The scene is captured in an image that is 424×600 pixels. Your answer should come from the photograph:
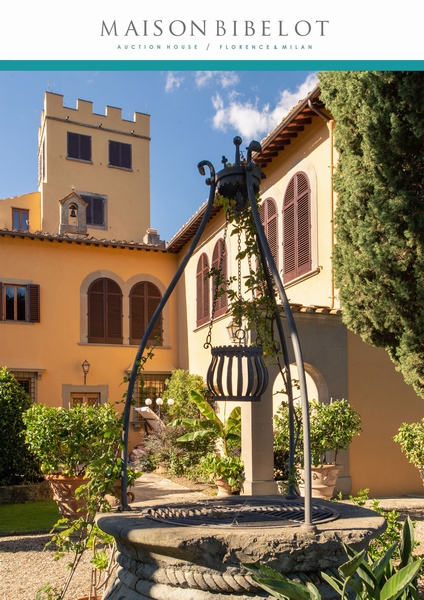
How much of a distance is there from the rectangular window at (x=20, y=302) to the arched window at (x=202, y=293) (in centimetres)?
455

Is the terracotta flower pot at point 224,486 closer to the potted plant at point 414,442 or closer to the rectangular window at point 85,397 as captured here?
the potted plant at point 414,442

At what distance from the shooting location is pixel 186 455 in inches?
517

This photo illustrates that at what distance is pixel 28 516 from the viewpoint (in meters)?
8.78

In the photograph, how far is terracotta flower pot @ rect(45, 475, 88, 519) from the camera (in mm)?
7766

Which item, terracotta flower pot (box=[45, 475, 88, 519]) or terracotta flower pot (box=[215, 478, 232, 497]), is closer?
terracotta flower pot (box=[45, 475, 88, 519])

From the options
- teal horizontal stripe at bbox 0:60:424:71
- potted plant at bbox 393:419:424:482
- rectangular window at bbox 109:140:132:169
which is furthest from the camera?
rectangular window at bbox 109:140:132:169

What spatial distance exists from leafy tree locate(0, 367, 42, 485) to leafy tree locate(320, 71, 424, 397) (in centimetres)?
583

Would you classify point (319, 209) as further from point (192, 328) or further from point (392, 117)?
point (192, 328)

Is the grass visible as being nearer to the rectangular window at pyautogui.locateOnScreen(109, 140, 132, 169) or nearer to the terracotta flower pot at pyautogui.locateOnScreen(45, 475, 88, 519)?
the terracotta flower pot at pyautogui.locateOnScreen(45, 475, 88, 519)

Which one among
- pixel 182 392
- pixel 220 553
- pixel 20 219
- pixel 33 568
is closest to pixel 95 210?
pixel 20 219

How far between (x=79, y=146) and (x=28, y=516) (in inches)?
725

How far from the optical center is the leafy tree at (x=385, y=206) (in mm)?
7047

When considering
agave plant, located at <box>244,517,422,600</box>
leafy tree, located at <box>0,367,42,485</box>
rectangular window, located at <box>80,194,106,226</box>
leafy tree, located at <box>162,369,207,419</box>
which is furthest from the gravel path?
rectangular window, located at <box>80,194,106,226</box>
